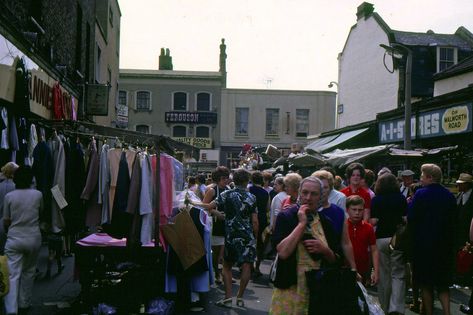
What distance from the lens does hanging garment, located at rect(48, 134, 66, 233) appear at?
24.1 ft

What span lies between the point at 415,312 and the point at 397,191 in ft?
5.94

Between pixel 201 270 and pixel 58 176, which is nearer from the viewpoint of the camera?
pixel 58 176

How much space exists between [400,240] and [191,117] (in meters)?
Result: 40.8

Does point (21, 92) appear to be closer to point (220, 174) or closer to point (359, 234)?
point (220, 174)

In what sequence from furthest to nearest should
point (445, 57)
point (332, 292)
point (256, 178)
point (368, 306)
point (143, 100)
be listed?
point (143, 100) → point (445, 57) → point (256, 178) → point (368, 306) → point (332, 292)

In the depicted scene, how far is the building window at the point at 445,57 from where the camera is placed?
24.7 metres

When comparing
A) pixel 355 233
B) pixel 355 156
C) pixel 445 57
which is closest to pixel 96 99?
pixel 355 156

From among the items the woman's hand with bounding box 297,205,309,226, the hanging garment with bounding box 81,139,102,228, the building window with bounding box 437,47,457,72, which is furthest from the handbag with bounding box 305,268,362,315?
the building window with bounding box 437,47,457,72

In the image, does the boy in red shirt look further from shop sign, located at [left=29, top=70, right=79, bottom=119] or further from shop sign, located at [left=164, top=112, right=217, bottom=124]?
shop sign, located at [left=164, top=112, right=217, bottom=124]

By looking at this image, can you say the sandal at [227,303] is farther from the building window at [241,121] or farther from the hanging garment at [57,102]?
the building window at [241,121]

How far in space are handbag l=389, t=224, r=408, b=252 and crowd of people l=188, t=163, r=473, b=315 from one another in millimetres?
13

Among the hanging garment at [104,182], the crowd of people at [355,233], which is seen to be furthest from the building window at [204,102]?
the hanging garment at [104,182]

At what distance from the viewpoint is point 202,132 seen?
48.1m

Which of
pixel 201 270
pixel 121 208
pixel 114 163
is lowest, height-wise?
pixel 201 270
